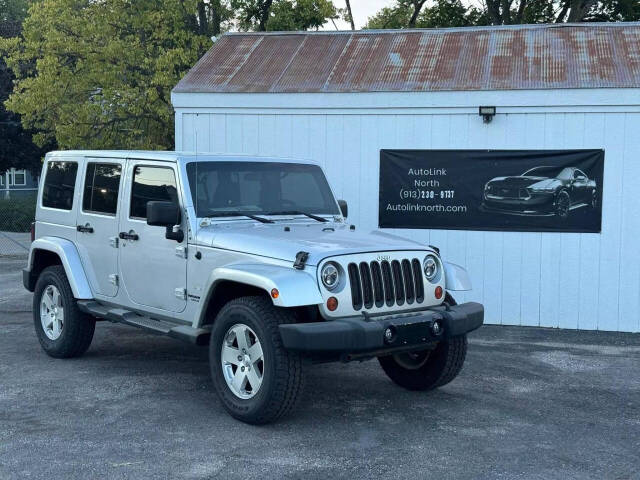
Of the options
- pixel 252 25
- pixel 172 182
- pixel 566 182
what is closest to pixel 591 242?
pixel 566 182

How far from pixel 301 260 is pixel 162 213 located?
4.32ft

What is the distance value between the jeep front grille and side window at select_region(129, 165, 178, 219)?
174 cm

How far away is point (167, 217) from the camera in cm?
646

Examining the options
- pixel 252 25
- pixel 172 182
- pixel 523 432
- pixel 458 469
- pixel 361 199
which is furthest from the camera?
pixel 252 25

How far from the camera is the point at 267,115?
436 inches

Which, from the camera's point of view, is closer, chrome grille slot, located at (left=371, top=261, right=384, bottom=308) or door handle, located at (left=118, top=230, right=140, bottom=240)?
chrome grille slot, located at (left=371, top=261, right=384, bottom=308)

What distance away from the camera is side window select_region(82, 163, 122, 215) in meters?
7.53

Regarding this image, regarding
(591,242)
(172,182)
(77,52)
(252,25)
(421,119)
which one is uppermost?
(252,25)

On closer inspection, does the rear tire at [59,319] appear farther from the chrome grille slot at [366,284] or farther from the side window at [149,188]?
the chrome grille slot at [366,284]

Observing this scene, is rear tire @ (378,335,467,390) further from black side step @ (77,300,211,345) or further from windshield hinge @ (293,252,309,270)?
black side step @ (77,300,211,345)

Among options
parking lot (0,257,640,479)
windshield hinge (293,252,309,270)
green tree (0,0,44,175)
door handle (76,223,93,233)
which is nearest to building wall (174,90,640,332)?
parking lot (0,257,640,479)

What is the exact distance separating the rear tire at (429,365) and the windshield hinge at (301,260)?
140 cm

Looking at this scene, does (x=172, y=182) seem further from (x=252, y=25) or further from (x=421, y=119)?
(x=252, y=25)

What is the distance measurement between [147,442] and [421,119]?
630 centimetres
